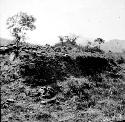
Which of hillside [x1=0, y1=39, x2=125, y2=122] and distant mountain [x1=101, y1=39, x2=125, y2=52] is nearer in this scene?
hillside [x1=0, y1=39, x2=125, y2=122]

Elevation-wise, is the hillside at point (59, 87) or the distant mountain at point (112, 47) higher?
the distant mountain at point (112, 47)

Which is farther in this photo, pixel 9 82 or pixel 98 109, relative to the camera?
pixel 9 82

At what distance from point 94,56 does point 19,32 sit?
910 cm

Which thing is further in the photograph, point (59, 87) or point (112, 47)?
point (112, 47)

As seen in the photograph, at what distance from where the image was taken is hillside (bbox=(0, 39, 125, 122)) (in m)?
13.7

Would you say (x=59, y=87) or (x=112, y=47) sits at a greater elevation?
(x=112, y=47)

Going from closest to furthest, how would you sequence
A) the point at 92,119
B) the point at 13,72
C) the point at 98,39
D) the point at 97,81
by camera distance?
the point at 92,119
the point at 13,72
the point at 97,81
the point at 98,39

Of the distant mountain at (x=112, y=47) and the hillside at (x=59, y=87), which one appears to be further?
the distant mountain at (x=112, y=47)

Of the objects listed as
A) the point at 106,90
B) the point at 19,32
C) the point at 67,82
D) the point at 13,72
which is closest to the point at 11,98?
the point at 13,72

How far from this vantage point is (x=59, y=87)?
685 inches

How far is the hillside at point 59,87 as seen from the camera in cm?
1372

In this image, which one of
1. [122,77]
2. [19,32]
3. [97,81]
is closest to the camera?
[97,81]

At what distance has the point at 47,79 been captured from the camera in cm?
1809

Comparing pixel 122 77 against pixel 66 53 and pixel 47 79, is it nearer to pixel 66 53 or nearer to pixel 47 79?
pixel 66 53
